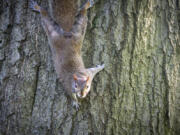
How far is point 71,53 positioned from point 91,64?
291 millimetres

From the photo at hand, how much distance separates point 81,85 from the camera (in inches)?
74.2

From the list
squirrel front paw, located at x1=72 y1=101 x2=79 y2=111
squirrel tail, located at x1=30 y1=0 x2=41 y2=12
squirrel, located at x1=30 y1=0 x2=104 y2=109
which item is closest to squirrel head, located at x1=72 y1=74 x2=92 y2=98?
squirrel, located at x1=30 y1=0 x2=104 y2=109

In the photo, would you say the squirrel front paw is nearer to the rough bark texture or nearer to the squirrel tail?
the rough bark texture

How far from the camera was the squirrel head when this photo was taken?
1816mm

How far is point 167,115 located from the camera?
2080 millimetres

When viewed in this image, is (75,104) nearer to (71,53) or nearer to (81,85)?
(81,85)

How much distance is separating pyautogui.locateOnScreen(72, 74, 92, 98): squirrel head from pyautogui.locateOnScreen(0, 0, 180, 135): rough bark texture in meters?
0.12

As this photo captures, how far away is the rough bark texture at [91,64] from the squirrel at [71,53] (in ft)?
0.23

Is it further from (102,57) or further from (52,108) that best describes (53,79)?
(102,57)

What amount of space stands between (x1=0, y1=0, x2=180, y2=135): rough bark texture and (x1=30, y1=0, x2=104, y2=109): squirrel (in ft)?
0.23

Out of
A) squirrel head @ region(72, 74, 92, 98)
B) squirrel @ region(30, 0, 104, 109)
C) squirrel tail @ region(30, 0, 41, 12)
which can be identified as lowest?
squirrel head @ region(72, 74, 92, 98)

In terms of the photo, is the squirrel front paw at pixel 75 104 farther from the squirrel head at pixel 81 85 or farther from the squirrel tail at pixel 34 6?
the squirrel tail at pixel 34 6

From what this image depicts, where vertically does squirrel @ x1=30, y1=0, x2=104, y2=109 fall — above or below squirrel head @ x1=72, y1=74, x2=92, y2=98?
above

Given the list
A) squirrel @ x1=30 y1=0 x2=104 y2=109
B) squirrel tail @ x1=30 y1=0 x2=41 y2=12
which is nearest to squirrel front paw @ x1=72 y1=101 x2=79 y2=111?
squirrel @ x1=30 y1=0 x2=104 y2=109
